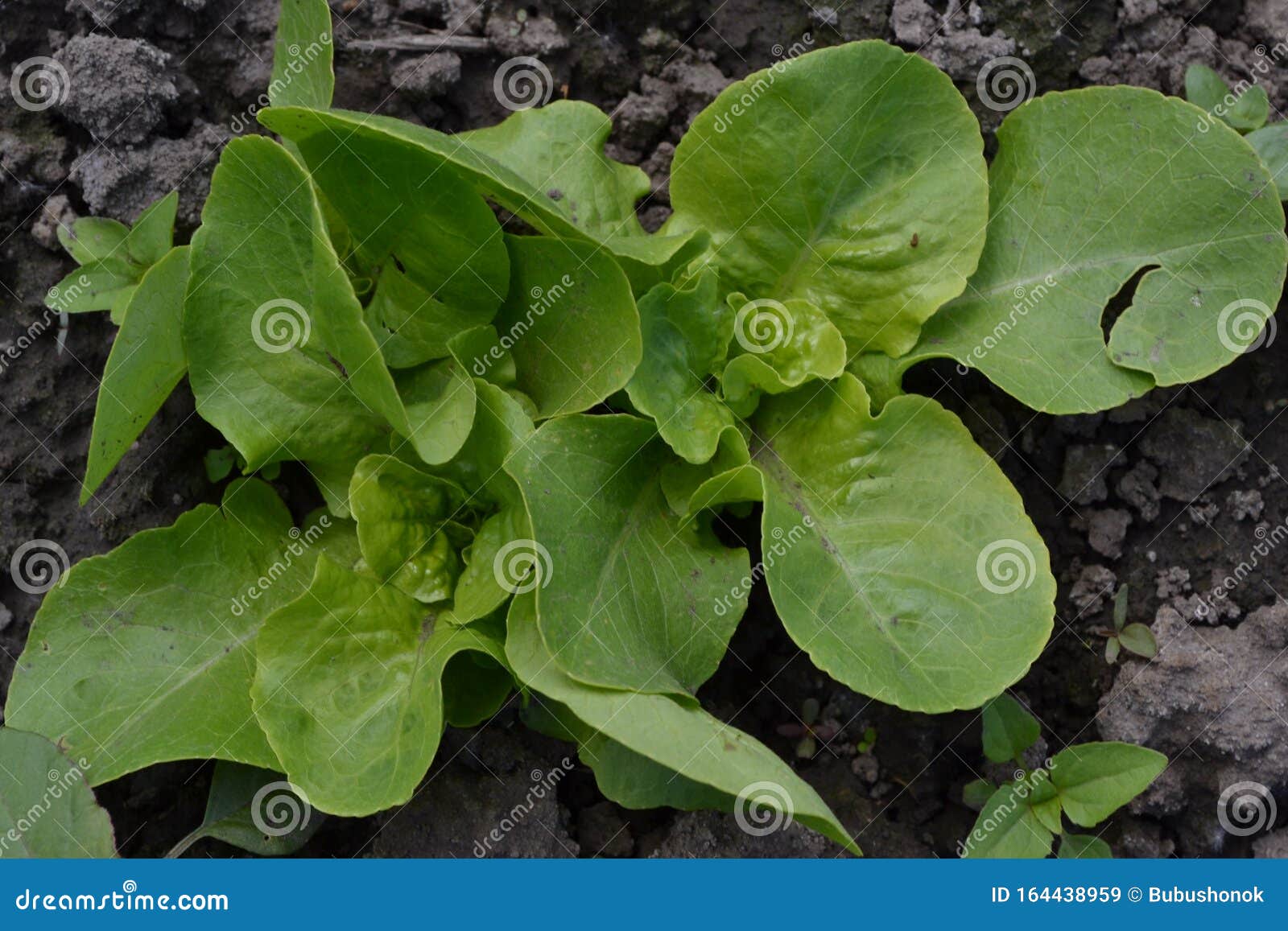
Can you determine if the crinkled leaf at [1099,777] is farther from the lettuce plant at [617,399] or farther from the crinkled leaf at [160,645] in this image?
the crinkled leaf at [160,645]

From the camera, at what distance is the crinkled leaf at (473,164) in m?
2.11

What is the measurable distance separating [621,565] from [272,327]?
92 cm

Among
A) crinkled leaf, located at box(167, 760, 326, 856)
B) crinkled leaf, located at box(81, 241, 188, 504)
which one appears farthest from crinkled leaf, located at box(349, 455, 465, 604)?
crinkled leaf, located at box(167, 760, 326, 856)

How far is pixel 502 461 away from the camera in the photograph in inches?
94.1

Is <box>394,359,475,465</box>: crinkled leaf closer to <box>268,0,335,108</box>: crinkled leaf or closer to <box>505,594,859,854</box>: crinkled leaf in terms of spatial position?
<box>505,594,859,854</box>: crinkled leaf

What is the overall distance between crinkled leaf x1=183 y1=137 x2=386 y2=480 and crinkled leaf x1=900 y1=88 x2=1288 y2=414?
128cm

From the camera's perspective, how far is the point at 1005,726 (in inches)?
105

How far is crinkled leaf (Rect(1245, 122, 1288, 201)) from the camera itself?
104 inches

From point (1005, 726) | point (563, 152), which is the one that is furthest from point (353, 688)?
point (1005, 726)

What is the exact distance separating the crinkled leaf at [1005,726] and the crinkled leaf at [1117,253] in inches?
27.7

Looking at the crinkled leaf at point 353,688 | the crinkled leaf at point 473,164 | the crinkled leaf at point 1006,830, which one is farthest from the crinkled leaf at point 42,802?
the crinkled leaf at point 1006,830

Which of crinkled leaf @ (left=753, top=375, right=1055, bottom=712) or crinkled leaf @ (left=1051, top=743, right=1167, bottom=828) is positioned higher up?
crinkled leaf @ (left=753, top=375, right=1055, bottom=712)

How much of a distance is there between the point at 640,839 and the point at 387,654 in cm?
83

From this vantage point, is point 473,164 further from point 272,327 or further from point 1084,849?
point 1084,849
